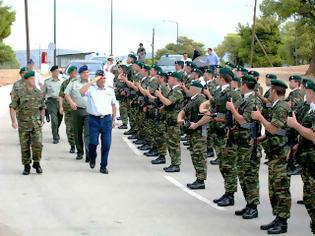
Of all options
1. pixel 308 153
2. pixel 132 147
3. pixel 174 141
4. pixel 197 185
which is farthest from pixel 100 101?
pixel 308 153

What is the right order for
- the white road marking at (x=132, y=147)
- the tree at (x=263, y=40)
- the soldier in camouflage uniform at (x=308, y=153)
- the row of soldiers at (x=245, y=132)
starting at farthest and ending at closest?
the tree at (x=263, y=40), the white road marking at (x=132, y=147), the row of soldiers at (x=245, y=132), the soldier in camouflage uniform at (x=308, y=153)

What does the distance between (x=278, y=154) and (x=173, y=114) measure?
13.8ft

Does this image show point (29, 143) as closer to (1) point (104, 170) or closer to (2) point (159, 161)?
(1) point (104, 170)

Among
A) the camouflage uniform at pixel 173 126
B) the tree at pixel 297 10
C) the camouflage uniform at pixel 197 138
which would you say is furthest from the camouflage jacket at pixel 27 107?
Answer: the tree at pixel 297 10

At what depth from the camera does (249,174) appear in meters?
8.20

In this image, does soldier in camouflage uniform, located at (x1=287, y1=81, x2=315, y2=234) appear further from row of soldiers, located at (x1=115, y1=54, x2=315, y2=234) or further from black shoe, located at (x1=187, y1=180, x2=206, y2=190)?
black shoe, located at (x1=187, y1=180, x2=206, y2=190)

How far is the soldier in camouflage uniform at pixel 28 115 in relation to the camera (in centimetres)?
1095

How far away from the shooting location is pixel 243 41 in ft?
267

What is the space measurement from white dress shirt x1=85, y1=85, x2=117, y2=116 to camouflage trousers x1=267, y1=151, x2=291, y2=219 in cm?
450

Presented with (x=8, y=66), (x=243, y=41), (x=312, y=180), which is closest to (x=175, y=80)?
(x=312, y=180)

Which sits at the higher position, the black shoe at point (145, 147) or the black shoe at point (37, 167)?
the black shoe at point (37, 167)

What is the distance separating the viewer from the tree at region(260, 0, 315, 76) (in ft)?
164

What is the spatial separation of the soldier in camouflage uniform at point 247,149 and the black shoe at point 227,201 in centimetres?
50

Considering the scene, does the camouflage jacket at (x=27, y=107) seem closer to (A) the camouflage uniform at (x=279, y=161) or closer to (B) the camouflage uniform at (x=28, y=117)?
(B) the camouflage uniform at (x=28, y=117)
